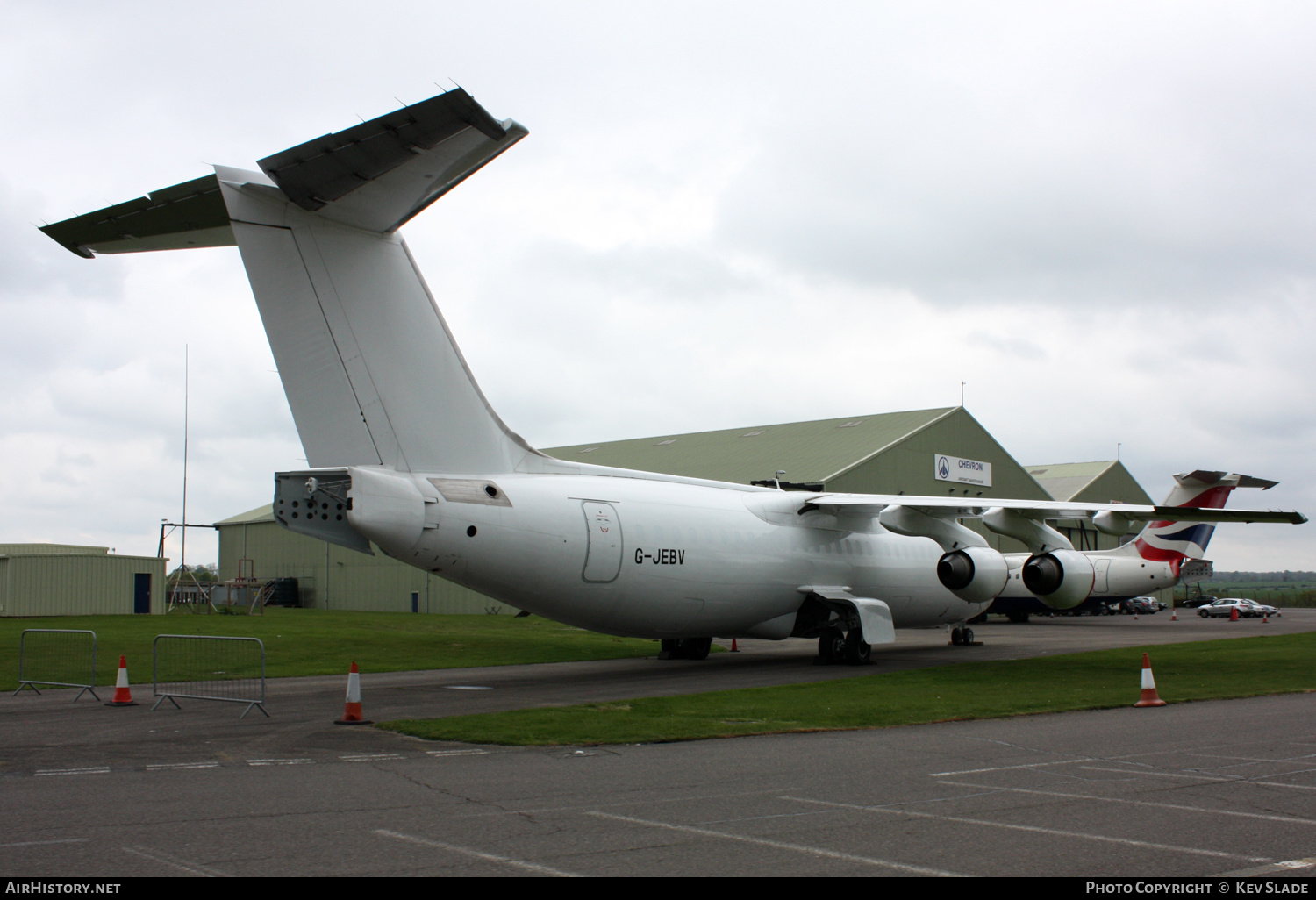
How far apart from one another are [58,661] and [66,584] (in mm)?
19646

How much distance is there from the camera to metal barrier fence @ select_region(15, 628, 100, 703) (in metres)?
15.9

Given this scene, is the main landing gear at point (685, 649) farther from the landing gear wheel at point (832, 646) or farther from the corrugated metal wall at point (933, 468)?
the corrugated metal wall at point (933, 468)

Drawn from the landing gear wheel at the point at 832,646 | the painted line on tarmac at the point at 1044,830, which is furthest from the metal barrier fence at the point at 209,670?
the landing gear wheel at the point at 832,646

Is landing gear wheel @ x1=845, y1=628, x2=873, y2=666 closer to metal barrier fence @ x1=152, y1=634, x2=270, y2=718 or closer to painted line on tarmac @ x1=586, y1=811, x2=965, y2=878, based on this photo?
metal barrier fence @ x1=152, y1=634, x2=270, y2=718

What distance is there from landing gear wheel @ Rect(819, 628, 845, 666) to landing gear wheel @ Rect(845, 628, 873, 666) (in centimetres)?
13

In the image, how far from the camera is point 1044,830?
6.48 m

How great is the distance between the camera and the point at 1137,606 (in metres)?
53.3

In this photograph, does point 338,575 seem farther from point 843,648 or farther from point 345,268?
point 345,268

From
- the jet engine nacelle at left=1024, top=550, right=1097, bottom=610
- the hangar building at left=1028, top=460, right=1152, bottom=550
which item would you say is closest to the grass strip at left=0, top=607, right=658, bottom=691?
the jet engine nacelle at left=1024, top=550, right=1097, bottom=610

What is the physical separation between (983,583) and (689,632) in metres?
7.41

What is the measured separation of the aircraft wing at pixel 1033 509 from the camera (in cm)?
1798

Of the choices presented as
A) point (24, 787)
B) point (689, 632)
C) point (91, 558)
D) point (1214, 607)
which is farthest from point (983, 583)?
point (1214, 607)

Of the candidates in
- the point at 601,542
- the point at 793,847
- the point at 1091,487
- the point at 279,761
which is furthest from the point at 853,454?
the point at 793,847

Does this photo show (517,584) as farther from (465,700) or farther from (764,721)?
(764,721)
